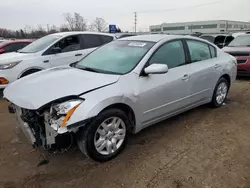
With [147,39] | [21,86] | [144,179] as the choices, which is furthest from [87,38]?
[144,179]

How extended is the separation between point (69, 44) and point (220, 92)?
427 centimetres

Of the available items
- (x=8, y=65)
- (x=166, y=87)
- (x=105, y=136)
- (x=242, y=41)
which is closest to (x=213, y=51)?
(x=166, y=87)

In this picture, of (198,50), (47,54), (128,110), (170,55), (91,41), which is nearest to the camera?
(128,110)

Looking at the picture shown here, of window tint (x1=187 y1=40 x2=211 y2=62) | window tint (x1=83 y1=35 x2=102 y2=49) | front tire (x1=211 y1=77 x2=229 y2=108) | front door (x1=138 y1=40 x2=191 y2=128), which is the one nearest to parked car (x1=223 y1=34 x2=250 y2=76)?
front tire (x1=211 y1=77 x2=229 y2=108)

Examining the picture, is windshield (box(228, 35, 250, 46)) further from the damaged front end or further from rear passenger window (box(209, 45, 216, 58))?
the damaged front end

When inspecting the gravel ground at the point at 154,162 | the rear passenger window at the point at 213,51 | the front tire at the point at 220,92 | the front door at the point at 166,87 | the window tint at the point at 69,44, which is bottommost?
the gravel ground at the point at 154,162

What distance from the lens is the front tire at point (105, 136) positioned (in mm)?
2848

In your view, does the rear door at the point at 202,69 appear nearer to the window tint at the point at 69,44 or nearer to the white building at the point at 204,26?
the window tint at the point at 69,44

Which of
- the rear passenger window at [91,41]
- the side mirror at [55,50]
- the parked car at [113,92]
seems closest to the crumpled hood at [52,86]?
the parked car at [113,92]

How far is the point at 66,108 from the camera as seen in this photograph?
2695mm

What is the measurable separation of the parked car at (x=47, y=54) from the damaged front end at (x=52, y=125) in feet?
11.2

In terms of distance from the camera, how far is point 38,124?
110 inches

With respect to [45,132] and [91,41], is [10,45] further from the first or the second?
[45,132]

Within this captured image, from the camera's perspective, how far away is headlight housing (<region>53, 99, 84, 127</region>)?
2.64 meters
